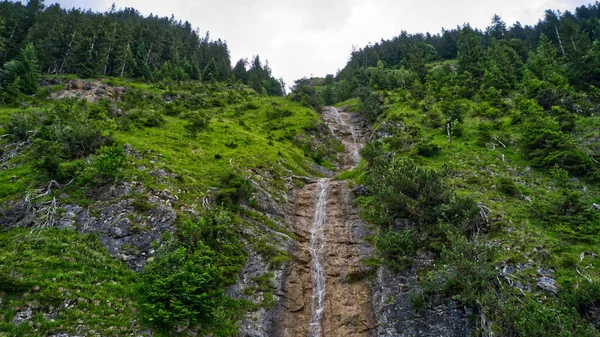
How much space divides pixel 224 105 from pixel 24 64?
2997cm

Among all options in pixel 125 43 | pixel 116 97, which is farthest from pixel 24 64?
pixel 125 43

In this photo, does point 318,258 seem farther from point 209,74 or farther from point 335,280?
point 209,74

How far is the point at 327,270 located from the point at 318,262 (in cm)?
104

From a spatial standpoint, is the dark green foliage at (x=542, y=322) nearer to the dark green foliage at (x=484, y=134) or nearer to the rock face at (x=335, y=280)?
the rock face at (x=335, y=280)

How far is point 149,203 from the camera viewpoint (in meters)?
22.8

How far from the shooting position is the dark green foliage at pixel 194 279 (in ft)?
54.0

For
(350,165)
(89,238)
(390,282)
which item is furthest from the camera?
(350,165)

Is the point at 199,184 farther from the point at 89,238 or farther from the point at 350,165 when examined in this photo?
the point at 350,165

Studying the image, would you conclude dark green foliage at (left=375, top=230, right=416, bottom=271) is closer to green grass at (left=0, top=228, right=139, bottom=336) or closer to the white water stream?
the white water stream

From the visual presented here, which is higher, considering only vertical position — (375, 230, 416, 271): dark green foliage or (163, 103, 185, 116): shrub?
(163, 103, 185, 116): shrub

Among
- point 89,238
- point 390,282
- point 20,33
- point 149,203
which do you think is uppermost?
point 20,33

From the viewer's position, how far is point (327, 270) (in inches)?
941

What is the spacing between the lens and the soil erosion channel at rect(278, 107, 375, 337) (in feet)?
65.1

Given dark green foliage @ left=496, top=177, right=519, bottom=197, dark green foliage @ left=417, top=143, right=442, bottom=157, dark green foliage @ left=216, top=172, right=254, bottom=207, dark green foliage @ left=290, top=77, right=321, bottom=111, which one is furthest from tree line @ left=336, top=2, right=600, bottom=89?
dark green foliage @ left=216, top=172, right=254, bottom=207
